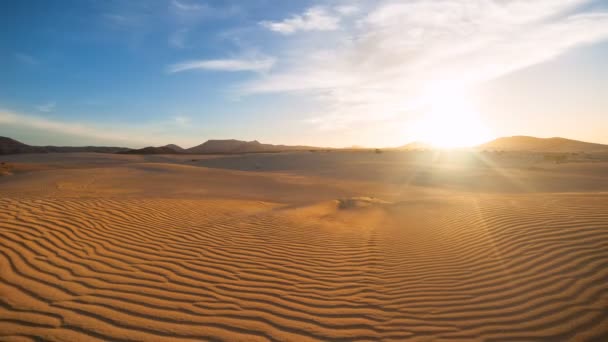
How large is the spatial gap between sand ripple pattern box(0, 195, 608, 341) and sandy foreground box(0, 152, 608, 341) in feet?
0.06

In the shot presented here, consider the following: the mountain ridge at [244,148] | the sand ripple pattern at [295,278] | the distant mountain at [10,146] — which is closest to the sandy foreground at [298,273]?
the sand ripple pattern at [295,278]

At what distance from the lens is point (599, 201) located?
6.76 metres

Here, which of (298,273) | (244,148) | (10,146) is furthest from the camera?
(244,148)

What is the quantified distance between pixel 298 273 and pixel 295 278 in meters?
0.18

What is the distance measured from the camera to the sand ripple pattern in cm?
292

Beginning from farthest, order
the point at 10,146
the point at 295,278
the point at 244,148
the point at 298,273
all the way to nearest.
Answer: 1. the point at 244,148
2. the point at 10,146
3. the point at 298,273
4. the point at 295,278

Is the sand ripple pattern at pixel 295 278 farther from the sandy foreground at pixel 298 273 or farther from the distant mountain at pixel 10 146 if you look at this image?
the distant mountain at pixel 10 146

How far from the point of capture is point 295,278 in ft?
13.7

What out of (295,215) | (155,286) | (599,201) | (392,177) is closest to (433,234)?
(295,215)

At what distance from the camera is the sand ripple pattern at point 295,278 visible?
2920 mm

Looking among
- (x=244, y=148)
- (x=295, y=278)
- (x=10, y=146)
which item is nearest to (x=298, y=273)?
(x=295, y=278)

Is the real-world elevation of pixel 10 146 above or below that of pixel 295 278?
above

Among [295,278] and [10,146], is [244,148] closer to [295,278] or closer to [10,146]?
[10,146]

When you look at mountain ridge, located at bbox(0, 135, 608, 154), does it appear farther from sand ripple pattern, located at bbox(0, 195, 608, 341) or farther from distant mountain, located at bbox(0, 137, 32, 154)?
sand ripple pattern, located at bbox(0, 195, 608, 341)
